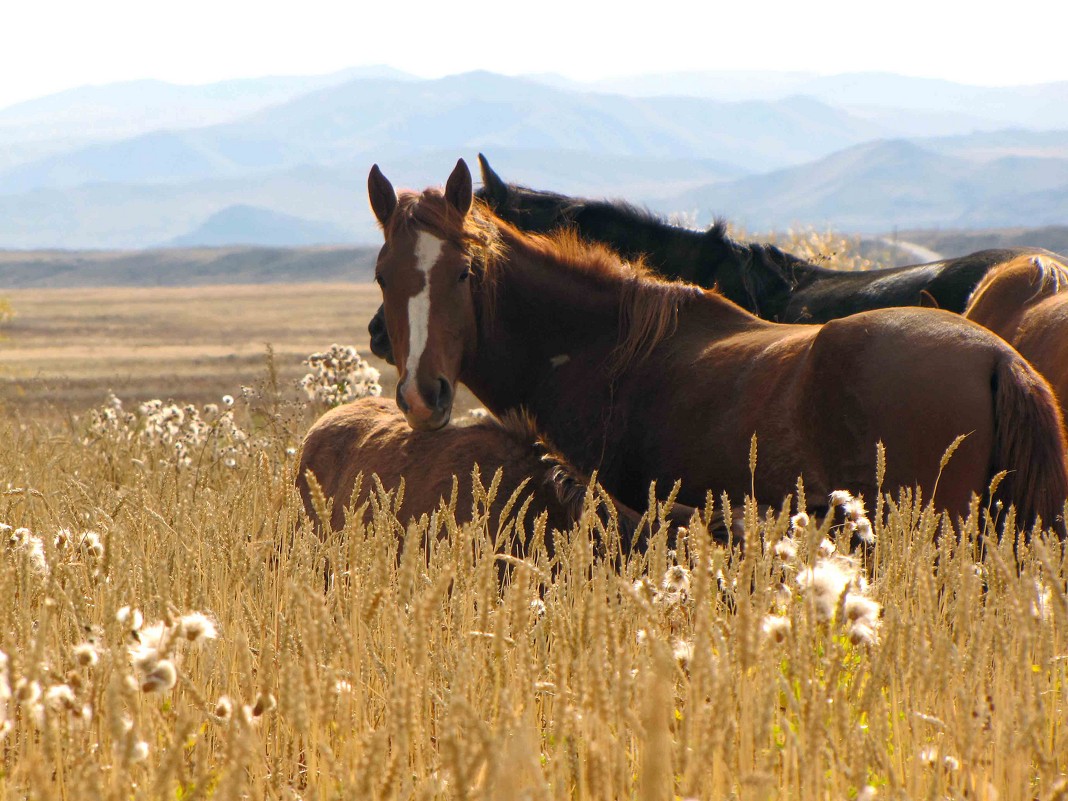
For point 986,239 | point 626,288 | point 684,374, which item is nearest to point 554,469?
point 684,374

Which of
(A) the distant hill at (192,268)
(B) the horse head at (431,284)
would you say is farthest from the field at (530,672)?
(A) the distant hill at (192,268)

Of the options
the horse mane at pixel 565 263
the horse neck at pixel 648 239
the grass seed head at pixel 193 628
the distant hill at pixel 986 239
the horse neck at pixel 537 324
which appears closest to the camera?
the grass seed head at pixel 193 628

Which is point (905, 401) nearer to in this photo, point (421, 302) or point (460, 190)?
point (421, 302)

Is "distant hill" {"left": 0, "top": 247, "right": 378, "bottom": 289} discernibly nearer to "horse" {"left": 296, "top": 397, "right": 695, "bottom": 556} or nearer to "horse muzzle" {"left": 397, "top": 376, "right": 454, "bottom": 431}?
"horse" {"left": 296, "top": 397, "right": 695, "bottom": 556}

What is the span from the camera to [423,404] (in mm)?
4711

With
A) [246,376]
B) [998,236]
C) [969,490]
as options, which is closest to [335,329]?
[246,376]

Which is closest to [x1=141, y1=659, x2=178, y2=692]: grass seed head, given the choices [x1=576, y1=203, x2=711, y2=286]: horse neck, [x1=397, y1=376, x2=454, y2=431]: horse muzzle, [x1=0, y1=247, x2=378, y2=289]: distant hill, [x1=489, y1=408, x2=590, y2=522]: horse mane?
[x1=489, y1=408, x2=590, y2=522]: horse mane

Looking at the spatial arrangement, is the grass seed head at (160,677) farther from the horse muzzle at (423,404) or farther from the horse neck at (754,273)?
the horse neck at (754,273)

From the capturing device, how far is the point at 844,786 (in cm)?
227

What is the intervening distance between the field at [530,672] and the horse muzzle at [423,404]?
0.48 metres

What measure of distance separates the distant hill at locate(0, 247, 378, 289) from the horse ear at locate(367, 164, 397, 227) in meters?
102

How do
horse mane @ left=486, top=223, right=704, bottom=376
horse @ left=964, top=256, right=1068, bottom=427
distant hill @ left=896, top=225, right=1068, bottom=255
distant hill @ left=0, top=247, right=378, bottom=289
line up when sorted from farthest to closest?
1. distant hill @ left=0, top=247, right=378, bottom=289
2. distant hill @ left=896, top=225, right=1068, bottom=255
3. horse @ left=964, top=256, right=1068, bottom=427
4. horse mane @ left=486, top=223, right=704, bottom=376

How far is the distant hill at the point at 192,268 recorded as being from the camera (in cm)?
10681

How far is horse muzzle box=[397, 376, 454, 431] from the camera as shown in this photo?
4.71 metres
